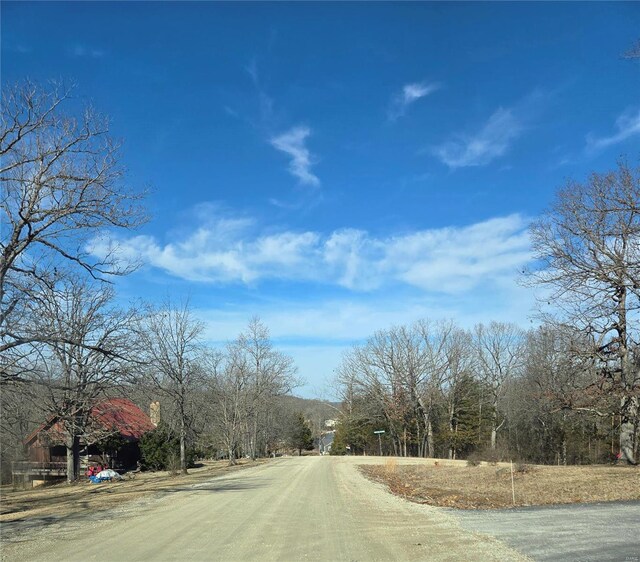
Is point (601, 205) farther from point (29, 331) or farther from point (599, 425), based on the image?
point (599, 425)

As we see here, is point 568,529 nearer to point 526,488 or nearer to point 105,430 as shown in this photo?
point 526,488

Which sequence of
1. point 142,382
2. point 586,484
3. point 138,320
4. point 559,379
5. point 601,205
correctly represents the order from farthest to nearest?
point 559,379, point 138,320, point 601,205, point 142,382, point 586,484

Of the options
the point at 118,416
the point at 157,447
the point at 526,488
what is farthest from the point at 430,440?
the point at 526,488

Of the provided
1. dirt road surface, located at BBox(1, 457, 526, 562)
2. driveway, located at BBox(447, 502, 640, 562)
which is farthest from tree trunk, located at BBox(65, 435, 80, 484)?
driveway, located at BBox(447, 502, 640, 562)

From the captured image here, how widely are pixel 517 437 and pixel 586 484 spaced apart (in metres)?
41.6

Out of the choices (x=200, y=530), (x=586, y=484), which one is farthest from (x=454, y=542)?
(x=586, y=484)

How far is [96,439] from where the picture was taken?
26859mm

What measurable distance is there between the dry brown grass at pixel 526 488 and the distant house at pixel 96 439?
12.4m

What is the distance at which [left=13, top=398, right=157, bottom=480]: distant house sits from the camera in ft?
89.7

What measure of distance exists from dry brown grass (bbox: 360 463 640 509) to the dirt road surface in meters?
1.91

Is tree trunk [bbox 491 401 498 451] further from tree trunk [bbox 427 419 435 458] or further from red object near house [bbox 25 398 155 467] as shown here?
red object near house [bbox 25 398 155 467]

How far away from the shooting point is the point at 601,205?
20531 mm

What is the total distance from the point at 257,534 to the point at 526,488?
35.5ft

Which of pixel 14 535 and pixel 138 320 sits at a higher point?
pixel 138 320
